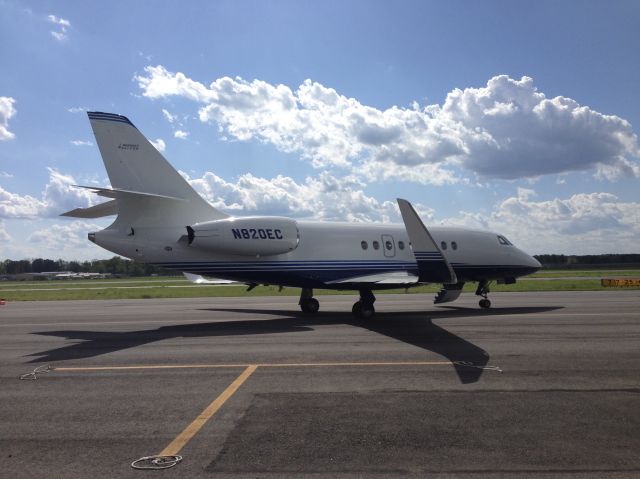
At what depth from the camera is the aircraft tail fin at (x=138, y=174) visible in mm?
15695

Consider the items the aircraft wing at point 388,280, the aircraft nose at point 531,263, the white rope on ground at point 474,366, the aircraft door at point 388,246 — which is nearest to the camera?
the white rope on ground at point 474,366

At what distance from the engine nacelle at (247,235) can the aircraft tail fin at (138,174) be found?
0.87m

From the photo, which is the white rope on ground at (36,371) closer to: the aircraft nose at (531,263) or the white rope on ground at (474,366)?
the white rope on ground at (474,366)

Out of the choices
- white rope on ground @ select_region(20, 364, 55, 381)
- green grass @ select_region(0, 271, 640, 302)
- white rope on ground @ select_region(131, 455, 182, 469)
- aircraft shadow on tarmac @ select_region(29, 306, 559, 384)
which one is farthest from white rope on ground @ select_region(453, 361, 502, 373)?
green grass @ select_region(0, 271, 640, 302)

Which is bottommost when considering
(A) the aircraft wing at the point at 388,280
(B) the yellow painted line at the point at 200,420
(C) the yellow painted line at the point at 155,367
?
(C) the yellow painted line at the point at 155,367

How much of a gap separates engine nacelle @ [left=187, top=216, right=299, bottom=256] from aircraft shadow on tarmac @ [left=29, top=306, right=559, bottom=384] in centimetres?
259

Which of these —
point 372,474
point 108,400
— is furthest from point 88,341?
point 372,474

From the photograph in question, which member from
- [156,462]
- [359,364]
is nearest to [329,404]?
[156,462]

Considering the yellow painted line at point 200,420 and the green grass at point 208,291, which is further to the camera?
the green grass at point 208,291

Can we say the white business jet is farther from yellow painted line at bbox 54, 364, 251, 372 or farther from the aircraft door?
yellow painted line at bbox 54, 364, 251, 372

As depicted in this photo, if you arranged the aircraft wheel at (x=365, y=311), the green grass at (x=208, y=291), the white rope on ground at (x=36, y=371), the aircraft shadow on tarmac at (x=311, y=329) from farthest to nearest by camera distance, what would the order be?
the green grass at (x=208, y=291), the aircraft wheel at (x=365, y=311), the aircraft shadow on tarmac at (x=311, y=329), the white rope on ground at (x=36, y=371)

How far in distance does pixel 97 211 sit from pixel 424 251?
10.7 metres

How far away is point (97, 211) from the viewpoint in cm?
1623

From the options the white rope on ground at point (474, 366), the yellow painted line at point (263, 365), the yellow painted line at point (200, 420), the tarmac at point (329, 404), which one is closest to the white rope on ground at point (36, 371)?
the tarmac at point (329, 404)
